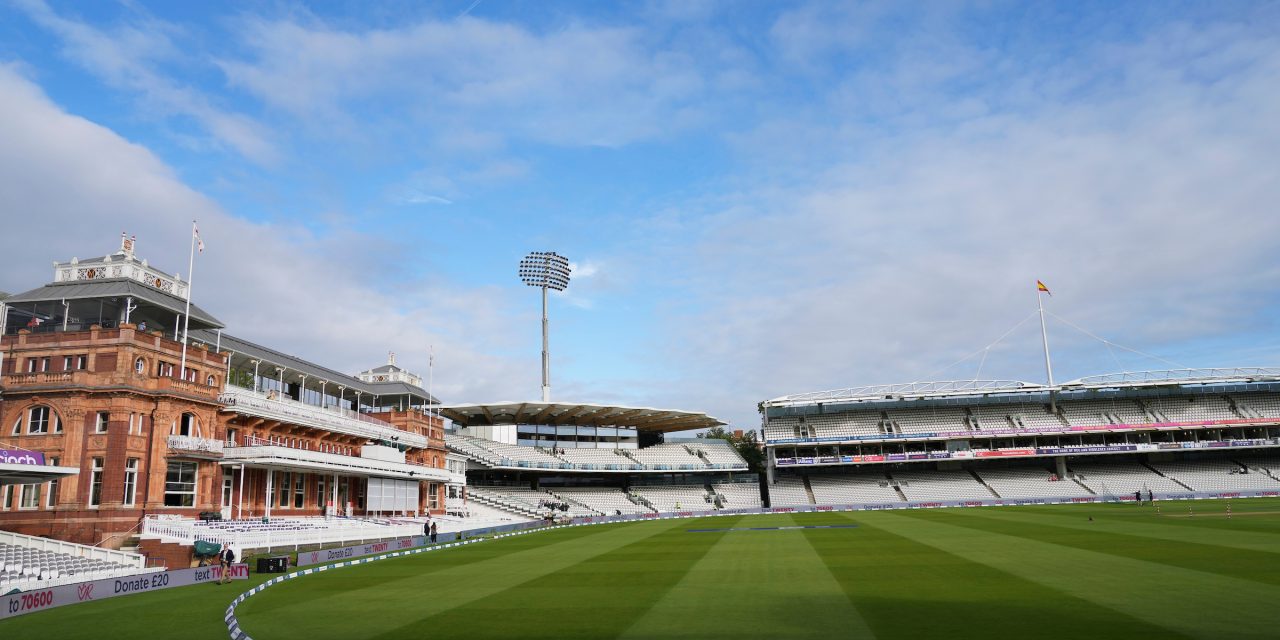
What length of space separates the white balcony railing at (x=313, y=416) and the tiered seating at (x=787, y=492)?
1497 inches

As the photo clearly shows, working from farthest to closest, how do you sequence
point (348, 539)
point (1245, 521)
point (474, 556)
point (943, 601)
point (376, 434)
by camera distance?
1. point (376, 434)
2. point (348, 539)
3. point (1245, 521)
4. point (474, 556)
5. point (943, 601)

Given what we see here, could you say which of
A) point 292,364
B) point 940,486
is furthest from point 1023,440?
point 292,364

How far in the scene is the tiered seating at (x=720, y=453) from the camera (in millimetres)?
91162

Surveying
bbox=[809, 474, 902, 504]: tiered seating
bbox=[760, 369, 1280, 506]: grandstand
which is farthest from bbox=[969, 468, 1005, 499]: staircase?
bbox=[809, 474, 902, 504]: tiered seating

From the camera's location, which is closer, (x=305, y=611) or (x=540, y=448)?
(x=305, y=611)

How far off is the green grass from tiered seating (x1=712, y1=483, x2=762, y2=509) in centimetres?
5173

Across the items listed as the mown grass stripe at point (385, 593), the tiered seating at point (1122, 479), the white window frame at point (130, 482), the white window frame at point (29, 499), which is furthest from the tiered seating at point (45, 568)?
the tiered seating at point (1122, 479)

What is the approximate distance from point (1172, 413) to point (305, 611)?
3696 inches

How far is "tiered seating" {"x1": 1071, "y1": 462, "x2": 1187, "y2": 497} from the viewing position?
77.5 meters

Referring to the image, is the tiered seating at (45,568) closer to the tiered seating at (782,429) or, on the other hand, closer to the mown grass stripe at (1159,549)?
the mown grass stripe at (1159,549)

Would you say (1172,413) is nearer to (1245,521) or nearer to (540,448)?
(1245,521)

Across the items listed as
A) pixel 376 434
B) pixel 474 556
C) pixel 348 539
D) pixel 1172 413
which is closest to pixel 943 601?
pixel 474 556

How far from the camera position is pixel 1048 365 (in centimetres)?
8669

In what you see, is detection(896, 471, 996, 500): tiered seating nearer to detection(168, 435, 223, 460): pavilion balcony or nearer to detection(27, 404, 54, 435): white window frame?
detection(168, 435, 223, 460): pavilion balcony
